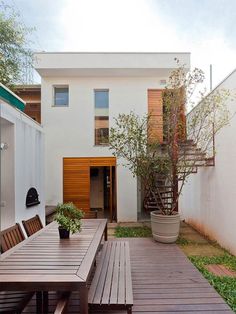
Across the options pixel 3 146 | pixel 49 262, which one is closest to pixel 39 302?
pixel 49 262

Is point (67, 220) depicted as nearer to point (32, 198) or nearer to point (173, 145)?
point (32, 198)

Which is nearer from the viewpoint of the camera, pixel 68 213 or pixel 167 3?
pixel 68 213

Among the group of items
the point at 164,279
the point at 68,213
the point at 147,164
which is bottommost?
the point at 164,279

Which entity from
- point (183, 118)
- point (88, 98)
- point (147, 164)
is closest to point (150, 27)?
point (88, 98)

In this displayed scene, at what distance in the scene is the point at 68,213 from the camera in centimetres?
326

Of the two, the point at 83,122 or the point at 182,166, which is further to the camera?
the point at 83,122

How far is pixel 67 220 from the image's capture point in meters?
3.18

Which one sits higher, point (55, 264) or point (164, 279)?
point (55, 264)

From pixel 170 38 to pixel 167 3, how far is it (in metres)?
2.46

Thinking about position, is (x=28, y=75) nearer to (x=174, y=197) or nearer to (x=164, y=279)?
(x=174, y=197)

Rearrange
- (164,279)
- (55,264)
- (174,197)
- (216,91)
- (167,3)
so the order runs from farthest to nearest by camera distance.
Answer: (167,3) → (174,197) → (216,91) → (164,279) → (55,264)

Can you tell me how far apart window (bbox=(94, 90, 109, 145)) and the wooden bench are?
19.4ft

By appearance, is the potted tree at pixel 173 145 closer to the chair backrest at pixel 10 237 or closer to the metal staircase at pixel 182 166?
the metal staircase at pixel 182 166

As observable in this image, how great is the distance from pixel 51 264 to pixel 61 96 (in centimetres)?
816
